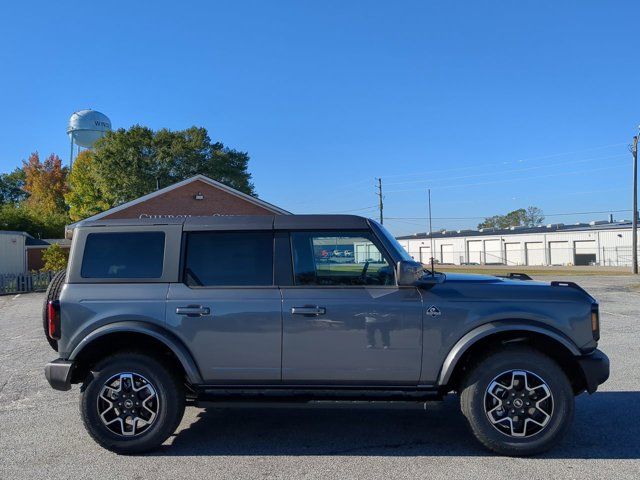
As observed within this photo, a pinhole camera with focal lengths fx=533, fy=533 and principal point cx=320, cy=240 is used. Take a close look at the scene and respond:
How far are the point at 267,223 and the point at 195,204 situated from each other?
25.3 m

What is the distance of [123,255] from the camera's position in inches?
188

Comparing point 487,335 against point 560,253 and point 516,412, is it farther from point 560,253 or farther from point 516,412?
point 560,253

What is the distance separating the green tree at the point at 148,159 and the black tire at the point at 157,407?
43798mm

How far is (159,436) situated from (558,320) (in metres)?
3.47

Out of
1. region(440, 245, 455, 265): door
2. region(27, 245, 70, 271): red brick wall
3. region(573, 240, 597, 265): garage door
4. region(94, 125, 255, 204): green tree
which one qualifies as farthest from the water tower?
region(573, 240, 597, 265): garage door

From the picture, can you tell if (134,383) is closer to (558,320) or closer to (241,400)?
(241,400)

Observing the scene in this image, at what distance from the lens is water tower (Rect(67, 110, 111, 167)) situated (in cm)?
6469

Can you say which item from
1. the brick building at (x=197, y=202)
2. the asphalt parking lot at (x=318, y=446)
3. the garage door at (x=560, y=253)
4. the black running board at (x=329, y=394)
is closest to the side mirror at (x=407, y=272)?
the black running board at (x=329, y=394)

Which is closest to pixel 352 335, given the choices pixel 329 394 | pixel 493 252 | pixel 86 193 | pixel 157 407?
pixel 329 394

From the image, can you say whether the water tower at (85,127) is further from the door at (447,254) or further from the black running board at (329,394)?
the black running board at (329,394)

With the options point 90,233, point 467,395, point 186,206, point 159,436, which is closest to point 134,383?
point 159,436

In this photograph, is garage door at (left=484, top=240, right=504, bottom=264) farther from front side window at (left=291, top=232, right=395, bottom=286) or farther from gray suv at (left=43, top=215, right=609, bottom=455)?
front side window at (left=291, top=232, right=395, bottom=286)

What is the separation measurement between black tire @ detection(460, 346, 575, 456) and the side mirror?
0.94m

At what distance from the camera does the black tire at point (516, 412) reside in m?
4.33
